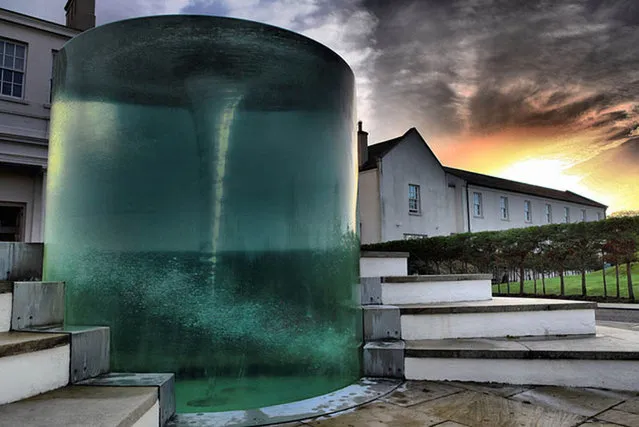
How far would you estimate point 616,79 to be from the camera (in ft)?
24.4

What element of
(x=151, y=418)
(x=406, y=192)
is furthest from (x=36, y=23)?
(x=406, y=192)

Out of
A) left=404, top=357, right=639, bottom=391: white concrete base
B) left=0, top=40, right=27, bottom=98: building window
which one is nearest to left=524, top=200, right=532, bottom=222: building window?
left=404, top=357, right=639, bottom=391: white concrete base

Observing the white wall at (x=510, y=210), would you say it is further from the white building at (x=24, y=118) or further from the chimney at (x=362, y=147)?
the white building at (x=24, y=118)

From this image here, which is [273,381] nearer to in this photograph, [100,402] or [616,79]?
[100,402]

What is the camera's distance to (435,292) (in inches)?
131

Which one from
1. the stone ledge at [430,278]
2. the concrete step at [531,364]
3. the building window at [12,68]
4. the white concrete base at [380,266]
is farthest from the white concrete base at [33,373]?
the building window at [12,68]


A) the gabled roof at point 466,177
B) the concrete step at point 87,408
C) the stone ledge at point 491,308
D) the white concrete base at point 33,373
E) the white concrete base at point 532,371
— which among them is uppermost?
the gabled roof at point 466,177

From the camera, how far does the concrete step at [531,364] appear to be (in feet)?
7.97

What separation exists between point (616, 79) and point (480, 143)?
2565 mm

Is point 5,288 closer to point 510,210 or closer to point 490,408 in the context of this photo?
point 490,408

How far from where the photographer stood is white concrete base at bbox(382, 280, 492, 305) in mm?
3160

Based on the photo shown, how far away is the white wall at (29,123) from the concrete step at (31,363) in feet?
32.7

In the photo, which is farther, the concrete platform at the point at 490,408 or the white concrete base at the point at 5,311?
the concrete platform at the point at 490,408

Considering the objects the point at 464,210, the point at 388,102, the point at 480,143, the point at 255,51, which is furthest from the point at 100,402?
the point at 464,210
